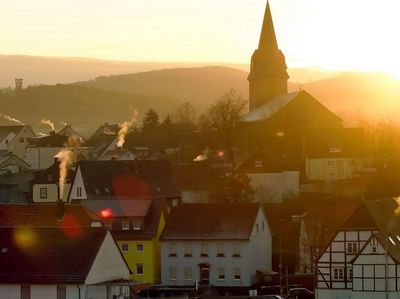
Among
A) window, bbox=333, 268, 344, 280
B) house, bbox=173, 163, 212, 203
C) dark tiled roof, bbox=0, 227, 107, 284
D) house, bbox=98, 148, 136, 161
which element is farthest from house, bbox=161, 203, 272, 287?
house, bbox=98, 148, 136, 161

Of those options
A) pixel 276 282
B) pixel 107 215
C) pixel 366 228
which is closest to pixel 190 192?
pixel 107 215

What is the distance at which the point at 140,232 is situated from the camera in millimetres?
77875

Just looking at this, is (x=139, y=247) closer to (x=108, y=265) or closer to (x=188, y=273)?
(x=188, y=273)

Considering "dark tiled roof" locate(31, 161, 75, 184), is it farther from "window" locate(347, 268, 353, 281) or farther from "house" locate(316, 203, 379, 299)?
"window" locate(347, 268, 353, 281)

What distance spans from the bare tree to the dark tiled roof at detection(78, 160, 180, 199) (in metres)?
27.0

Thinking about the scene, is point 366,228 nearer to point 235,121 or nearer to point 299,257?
point 299,257

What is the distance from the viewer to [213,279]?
2958 inches

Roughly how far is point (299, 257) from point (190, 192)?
27.2 meters

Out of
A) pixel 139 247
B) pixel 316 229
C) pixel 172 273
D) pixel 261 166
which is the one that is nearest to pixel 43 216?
pixel 139 247

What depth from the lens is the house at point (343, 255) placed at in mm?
66000

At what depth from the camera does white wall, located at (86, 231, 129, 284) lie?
56628 mm

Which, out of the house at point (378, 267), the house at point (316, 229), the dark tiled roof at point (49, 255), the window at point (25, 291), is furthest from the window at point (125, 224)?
the window at point (25, 291)

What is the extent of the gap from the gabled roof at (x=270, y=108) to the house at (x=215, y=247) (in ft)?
160

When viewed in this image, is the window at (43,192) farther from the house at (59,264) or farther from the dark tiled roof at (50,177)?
the house at (59,264)
